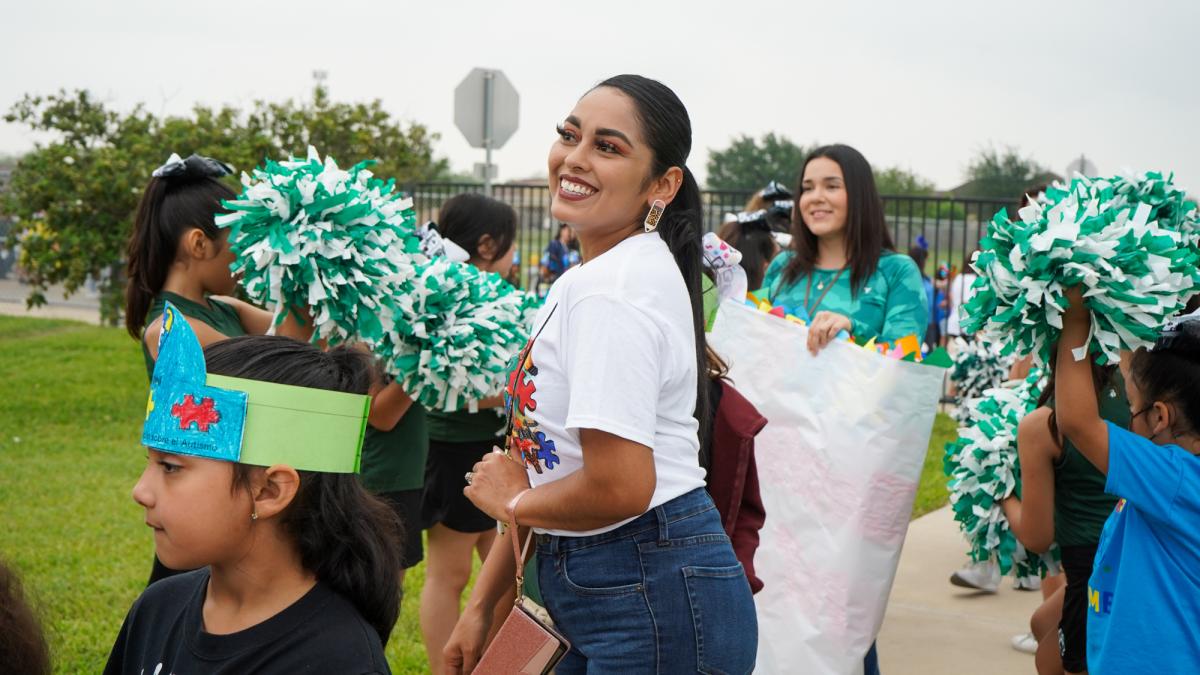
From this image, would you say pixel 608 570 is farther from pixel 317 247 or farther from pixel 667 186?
pixel 317 247

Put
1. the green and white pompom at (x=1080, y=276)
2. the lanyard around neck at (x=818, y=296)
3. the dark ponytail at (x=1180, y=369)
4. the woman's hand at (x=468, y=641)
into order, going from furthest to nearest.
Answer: the lanyard around neck at (x=818, y=296), the dark ponytail at (x=1180, y=369), the green and white pompom at (x=1080, y=276), the woman's hand at (x=468, y=641)

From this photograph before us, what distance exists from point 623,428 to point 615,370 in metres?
0.10

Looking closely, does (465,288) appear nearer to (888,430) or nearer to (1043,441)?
(888,430)

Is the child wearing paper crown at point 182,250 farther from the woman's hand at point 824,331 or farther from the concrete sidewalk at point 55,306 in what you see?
the concrete sidewalk at point 55,306

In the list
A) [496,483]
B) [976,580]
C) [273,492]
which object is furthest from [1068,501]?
[976,580]

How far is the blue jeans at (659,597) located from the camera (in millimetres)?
2232

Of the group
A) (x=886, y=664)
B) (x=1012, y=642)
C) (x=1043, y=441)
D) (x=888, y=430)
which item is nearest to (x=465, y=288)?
(x=888, y=430)

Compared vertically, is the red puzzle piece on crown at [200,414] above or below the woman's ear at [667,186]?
below

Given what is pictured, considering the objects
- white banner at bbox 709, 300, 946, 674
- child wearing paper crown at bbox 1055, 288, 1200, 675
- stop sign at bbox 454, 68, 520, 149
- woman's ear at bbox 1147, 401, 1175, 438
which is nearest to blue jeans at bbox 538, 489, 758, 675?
child wearing paper crown at bbox 1055, 288, 1200, 675

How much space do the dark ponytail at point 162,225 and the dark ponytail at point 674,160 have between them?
1689 mm

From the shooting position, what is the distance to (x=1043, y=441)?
138 inches

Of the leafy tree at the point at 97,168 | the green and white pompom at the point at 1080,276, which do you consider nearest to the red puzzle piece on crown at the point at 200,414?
the green and white pompom at the point at 1080,276

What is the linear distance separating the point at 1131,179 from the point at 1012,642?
2.69 meters

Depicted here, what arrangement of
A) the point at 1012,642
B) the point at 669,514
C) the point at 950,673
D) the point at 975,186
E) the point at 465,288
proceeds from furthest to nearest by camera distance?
the point at 975,186 < the point at 1012,642 < the point at 950,673 < the point at 465,288 < the point at 669,514
